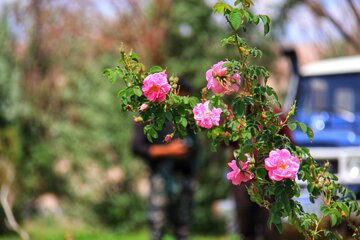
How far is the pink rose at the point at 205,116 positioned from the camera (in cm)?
348

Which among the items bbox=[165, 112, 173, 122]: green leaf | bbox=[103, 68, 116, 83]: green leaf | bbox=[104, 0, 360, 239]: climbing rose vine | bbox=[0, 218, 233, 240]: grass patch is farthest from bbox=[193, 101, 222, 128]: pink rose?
bbox=[0, 218, 233, 240]: grass patch

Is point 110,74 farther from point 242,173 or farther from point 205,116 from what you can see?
point 242,173

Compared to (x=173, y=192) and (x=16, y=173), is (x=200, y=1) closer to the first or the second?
(x=16, y=173)

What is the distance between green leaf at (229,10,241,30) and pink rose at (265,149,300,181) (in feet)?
1.65

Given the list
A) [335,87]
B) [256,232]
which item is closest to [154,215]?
[256,232]

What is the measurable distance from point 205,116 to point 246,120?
0.54 feet

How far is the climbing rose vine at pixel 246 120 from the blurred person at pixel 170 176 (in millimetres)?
4033

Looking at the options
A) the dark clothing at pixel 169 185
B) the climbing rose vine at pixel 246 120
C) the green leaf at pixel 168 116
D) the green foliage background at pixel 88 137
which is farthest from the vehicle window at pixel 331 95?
the green leaf at pixel 168 116

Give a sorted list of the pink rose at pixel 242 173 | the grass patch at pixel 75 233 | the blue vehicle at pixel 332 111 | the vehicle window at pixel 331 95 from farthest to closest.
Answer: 1. the vehicle window at pixel 331 95
2. the grass patch at pixel 75 233
3. the blue vehicle at pixel 332 111
4. the pink rose at pixel 242 173

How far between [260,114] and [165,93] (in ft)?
1.27

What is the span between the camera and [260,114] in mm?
3434

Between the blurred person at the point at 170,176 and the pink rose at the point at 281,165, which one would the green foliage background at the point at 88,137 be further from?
the pink rose at the point at 281,165

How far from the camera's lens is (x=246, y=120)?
136 inches

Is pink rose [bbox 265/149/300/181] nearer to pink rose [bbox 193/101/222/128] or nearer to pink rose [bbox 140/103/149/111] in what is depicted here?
pink rose [bbox 193/101/222/128]
